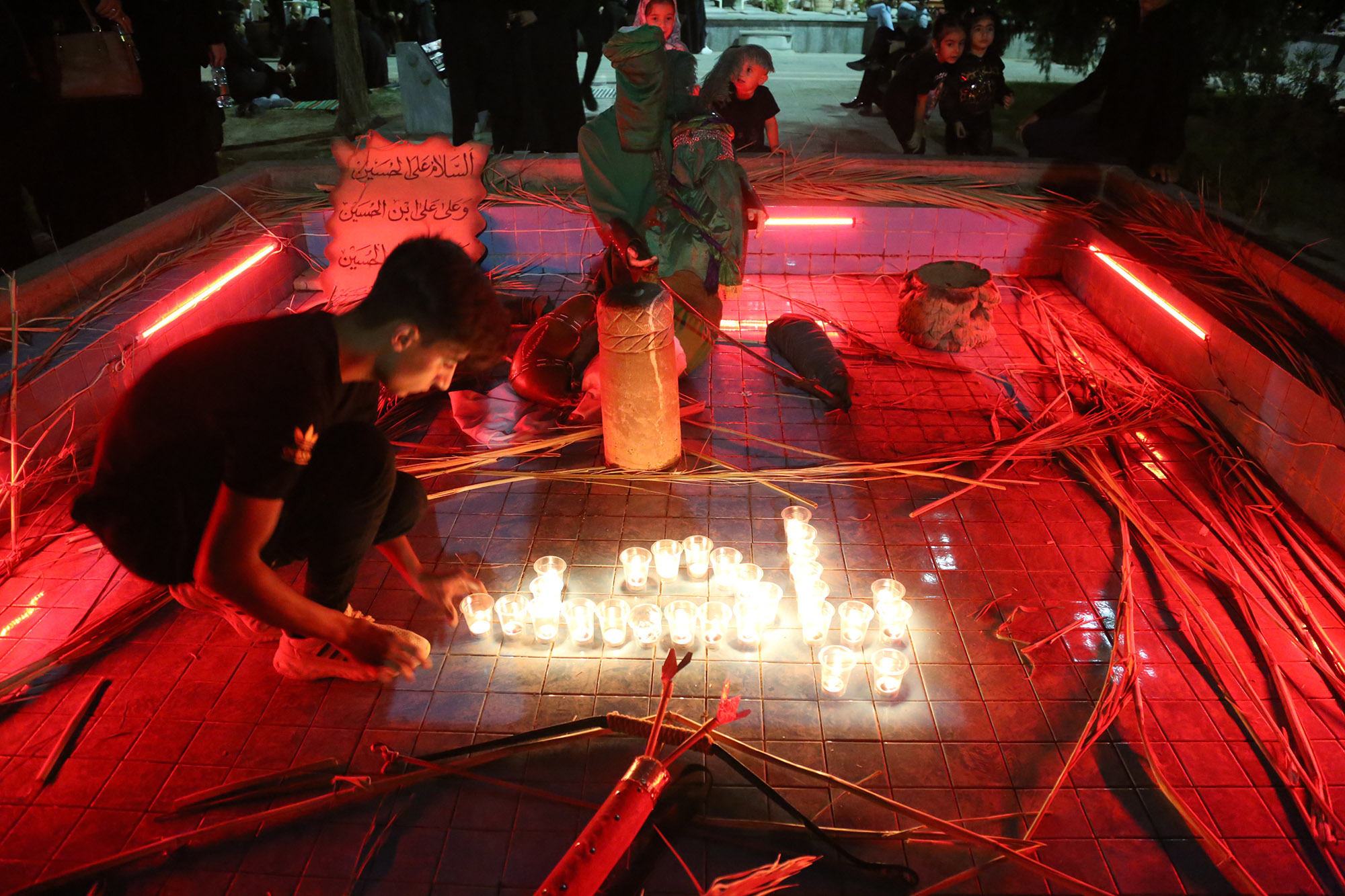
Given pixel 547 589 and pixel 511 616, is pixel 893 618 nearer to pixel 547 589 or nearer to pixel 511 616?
pixel 547 589

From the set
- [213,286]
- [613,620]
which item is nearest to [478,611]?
[613,620]

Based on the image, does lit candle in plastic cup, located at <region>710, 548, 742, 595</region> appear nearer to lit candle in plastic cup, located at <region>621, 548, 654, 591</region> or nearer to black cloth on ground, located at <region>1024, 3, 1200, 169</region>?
lit candle in plastic cup, located at <region>621, 548, 654, 591</region>

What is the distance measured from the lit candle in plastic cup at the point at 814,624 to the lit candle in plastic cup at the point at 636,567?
62 centimetres

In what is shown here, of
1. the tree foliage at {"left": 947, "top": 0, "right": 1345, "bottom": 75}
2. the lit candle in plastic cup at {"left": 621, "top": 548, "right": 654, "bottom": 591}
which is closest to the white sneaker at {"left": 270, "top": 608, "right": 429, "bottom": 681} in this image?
the lit candle in plastic cup at {"left": 621, "top": 548, "right": 654, "bottom": 591}

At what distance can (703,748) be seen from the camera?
2.41 metres

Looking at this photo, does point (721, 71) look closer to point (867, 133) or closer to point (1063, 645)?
point (1063, 645)

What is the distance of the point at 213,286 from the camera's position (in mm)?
4781

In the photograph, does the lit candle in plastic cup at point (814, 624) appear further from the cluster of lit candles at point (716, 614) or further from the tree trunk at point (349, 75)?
the tree trunk at point (349, 75)

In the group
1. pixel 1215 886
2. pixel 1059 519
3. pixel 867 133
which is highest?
pixel 867 133

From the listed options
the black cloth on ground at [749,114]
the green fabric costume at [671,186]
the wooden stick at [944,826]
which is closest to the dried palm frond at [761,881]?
the wooden stick at [944,826]

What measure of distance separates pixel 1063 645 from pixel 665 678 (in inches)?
65.0

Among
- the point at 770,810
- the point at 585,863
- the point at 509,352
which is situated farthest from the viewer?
the point at 509,352

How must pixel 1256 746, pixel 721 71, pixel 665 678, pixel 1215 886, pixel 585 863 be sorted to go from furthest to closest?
pixel 721 71 < pixel 1256 746 < pixel 1215 886 < pixel 665 678 < pixel 585 863

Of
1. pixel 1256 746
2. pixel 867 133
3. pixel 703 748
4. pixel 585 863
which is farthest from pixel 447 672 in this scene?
pixel 867 133
